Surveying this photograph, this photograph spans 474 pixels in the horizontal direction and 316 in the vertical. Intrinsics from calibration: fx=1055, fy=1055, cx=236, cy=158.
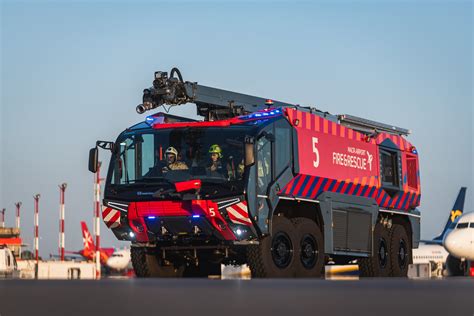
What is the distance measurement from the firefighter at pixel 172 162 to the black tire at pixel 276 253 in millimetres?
1922

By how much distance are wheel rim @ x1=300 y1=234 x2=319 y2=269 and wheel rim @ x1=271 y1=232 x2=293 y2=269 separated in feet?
1.45

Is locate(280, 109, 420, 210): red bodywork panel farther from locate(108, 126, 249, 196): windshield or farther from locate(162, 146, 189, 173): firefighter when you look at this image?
locate(162, 146, 189, 173): firefighter

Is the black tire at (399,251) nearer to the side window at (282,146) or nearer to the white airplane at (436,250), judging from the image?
the side window at (282,146)

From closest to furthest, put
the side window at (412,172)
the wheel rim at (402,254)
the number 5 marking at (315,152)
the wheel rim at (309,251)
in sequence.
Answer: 1. the wheel rim at (309,251)
2. the number 5 marking at (315,152)
3. the wheel rim at (402,254)
4. the side window at (412,172)

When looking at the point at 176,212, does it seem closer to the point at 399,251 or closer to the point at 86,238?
the point at 399,251

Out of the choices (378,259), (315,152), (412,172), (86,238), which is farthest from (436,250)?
(86,238)

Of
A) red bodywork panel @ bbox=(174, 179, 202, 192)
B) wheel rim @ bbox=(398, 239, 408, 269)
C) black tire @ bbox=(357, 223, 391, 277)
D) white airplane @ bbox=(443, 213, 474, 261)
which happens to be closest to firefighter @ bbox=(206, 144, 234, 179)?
red bodywork panel @ bbox=(174, 179, 202, 192)

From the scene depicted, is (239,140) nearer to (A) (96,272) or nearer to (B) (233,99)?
(B) (233,99)

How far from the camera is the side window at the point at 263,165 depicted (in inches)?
729

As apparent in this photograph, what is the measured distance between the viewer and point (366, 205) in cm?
2208

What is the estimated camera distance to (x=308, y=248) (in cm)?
1972

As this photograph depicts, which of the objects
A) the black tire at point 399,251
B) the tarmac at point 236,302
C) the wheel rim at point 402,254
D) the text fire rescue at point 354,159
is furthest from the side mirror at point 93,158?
the tarmac at point 236,302

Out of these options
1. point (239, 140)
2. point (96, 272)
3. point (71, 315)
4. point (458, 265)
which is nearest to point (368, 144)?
point (239, 140)

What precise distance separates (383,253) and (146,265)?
600cm
